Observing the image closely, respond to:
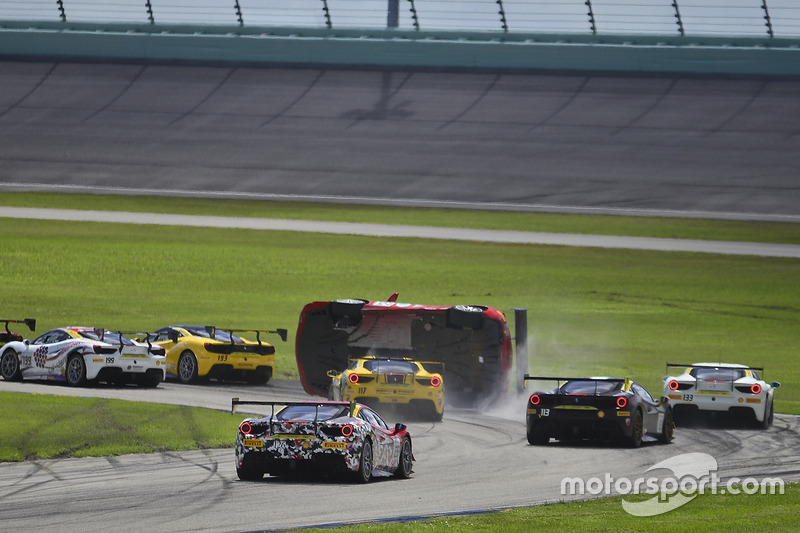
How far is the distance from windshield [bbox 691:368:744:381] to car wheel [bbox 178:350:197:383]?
9703mm

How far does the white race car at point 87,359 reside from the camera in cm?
2289

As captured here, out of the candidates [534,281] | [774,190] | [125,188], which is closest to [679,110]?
[774,190]

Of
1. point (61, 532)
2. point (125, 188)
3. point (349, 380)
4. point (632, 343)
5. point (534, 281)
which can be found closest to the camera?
point (61, 532)

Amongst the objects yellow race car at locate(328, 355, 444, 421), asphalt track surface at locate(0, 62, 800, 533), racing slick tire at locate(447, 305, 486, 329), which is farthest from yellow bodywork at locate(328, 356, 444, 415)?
asphalt track surface at locate(0, 62, 800, 533)

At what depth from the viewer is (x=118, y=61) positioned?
219 ft

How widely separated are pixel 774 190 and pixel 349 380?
33.3 metres

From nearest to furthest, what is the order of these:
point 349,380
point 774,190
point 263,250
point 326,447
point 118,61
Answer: point 326,447 → point 349,380 → point 263,250 → point 774,190 → point 118,61

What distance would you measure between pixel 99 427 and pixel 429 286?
826 inches

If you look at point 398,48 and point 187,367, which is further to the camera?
point 398,48

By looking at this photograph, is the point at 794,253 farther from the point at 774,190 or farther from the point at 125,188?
the point at 125,188

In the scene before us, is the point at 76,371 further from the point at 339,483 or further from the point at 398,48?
the point at 398,48

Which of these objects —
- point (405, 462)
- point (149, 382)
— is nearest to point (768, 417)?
point (405, 462)

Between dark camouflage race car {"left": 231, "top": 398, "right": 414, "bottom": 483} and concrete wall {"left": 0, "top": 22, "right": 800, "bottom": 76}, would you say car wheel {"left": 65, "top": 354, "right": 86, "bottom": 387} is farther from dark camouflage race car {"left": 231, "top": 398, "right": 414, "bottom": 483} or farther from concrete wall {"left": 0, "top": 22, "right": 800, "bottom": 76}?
concrete wall {"left": 0, "top": 22, "right": 800, "bottom": 76}

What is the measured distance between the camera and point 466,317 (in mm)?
22141
